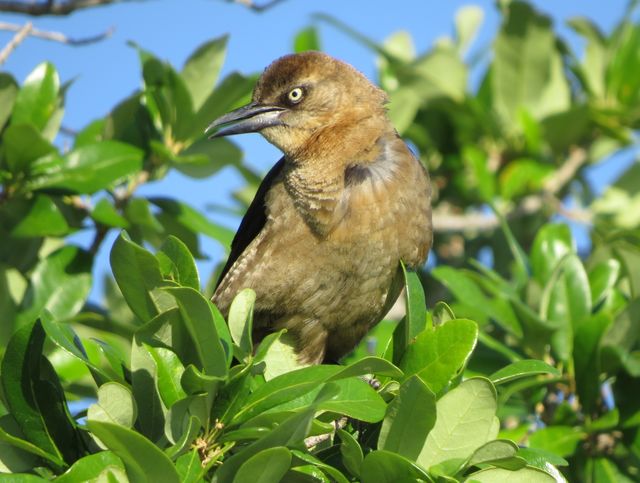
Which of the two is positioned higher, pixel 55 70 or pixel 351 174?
pixel 55 70

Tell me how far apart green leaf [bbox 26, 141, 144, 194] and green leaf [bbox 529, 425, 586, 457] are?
75.4 inches

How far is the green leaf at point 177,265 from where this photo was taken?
296 centimetres

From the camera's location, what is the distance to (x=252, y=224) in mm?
4578

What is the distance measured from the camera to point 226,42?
184 inches

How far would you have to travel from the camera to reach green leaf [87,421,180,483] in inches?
95.1

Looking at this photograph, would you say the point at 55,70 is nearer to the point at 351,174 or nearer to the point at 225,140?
the point at 225,140

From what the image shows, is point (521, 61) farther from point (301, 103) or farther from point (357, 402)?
point (357, 402)

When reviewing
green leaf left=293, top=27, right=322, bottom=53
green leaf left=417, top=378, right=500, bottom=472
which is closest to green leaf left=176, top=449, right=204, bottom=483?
green leaf left=417, top=378, right=500, bottom=472

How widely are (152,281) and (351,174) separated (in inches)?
62.1

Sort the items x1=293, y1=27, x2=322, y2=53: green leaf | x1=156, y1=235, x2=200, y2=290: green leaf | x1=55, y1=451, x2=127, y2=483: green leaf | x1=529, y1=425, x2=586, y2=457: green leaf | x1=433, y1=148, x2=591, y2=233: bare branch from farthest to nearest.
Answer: x1=293, y1=27, x2=322, y2=53: green leaf
x1=433, y1=148, x2=591, y2=233: bare branch
x1=529, y1=425, x2=586, y2=457: green leaf
x1=156, y1=235, x2=200, y2=290: green leaf
x1=55, y1=451, x2=127, y2=483: green leaf

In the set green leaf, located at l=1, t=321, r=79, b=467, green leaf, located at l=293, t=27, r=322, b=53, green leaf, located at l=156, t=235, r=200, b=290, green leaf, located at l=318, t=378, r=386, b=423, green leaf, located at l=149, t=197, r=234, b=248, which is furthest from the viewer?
green leaf, located at l=293, t=27, r=322, b=53

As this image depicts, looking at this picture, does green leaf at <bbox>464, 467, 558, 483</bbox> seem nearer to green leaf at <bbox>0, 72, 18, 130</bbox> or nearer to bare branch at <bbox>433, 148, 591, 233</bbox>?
green leaf at <bbox>0, 72, 18, 130</bbox>

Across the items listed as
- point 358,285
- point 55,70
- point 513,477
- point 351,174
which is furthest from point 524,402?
point 55,70

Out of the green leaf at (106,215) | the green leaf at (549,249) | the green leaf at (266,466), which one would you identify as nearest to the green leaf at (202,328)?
the green leaf at (266,466)
